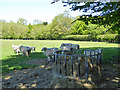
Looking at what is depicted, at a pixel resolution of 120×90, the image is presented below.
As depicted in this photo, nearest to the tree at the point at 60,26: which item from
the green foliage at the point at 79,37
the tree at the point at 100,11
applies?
the green foliage at the point at 79,37

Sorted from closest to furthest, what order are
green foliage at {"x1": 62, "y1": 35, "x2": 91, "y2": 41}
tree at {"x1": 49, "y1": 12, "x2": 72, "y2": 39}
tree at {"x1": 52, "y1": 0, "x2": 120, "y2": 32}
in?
tree at {"x1": 52, "y1": 0, "x2": 120, "y2": 32} < green foliage at {"x1": 62, "y1": 35, "x2": 91, "y2": 41} < tree at {"x1": 49, "y1": 12, "x2": 72, "y2": 39}

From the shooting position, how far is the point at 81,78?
5.17 metres

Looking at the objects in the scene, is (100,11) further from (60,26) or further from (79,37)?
(60,26)

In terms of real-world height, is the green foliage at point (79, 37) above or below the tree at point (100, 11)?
below

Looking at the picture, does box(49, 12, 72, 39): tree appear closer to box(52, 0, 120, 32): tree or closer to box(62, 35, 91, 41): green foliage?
box(62, 35, 91, 41): green foliage

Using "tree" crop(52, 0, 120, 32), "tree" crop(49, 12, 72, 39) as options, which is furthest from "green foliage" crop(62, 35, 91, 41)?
"tree" crop(52, 0, 120, 32)

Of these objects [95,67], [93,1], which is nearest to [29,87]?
[95,67]

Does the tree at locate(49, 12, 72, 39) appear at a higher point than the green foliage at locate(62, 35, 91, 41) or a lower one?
higher

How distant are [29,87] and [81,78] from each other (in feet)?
6.62

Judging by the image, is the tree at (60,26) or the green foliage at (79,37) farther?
the tree at (60,26)

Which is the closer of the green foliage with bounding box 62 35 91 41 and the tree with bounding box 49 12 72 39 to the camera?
the green foliage with bounding box 62 35 91 41

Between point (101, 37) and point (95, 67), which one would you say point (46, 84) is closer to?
point (95, 67)

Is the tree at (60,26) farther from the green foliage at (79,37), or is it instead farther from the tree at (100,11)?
the tree at (100,11)

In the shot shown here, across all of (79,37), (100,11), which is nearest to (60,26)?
(79,37)
